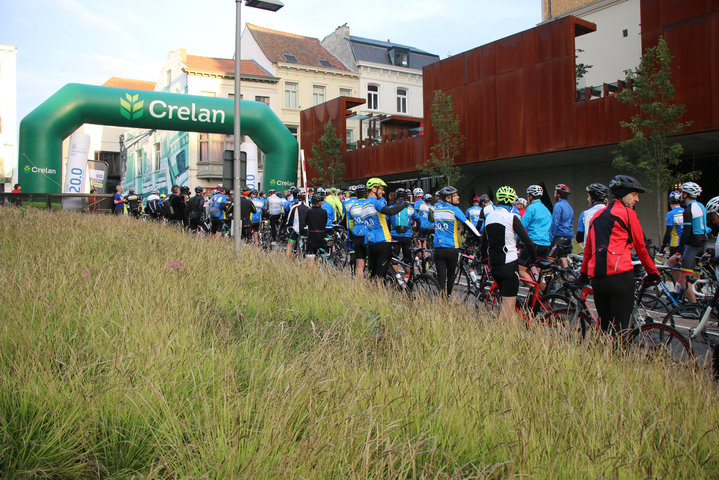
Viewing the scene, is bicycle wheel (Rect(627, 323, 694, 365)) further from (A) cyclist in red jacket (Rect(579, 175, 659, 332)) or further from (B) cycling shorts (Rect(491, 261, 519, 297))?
(B) cycling shorts (Rect(491, 261, 519, 297))

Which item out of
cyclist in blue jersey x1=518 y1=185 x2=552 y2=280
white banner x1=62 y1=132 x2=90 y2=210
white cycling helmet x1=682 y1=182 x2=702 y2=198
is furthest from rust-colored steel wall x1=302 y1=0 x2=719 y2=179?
white banner x1=62 y1=132 x2=90 y2=210

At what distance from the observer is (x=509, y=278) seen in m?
6.86

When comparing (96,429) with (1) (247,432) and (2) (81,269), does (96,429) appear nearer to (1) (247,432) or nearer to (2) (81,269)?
(1) (247,432)

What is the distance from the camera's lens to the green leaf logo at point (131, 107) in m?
21.6

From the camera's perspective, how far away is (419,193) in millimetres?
14430

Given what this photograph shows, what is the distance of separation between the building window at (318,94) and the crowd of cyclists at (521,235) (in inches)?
1174

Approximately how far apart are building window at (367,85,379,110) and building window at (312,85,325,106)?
3.65 meters

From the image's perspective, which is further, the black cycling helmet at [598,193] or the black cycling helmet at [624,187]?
the black cycling helmet at [598,193]

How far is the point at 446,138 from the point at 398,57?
25741mm

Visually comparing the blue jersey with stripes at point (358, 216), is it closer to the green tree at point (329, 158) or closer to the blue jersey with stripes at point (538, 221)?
the blue jersey with stripes at point (538, 221)

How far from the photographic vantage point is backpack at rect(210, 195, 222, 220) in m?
17.4

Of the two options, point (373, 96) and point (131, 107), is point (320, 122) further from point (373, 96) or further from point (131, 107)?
point (131, 107)

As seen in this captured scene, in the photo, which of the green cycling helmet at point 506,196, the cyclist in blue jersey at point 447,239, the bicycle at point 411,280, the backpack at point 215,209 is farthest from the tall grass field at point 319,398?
the backpack at point 215,209

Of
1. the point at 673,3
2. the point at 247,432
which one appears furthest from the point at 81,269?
the point at 673,3
